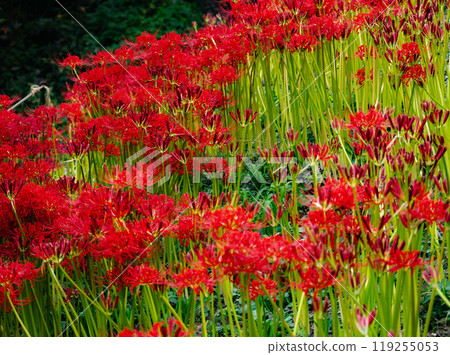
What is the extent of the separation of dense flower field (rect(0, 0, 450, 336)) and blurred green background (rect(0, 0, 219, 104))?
6.24 meters

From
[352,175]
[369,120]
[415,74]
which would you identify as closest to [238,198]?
[369,120]

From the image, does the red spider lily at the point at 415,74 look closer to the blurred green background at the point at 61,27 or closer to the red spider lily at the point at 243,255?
the red spider lily at the point at 243,255

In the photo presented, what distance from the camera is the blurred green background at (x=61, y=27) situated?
9.32m

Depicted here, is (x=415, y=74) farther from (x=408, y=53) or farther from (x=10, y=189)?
(x=10, y=189)

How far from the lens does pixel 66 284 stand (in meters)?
2.73

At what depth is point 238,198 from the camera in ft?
7.76

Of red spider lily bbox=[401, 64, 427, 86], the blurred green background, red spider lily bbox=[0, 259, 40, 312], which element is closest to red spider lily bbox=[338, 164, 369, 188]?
red spider lily bbox=[0, 259, 40, 312]

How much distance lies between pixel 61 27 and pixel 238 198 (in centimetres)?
842

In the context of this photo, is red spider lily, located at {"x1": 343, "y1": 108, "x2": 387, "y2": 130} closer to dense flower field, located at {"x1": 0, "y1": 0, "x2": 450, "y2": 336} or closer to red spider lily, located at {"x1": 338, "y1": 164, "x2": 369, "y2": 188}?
dense flower field, located at {"x1": 0, "y1": 0, "x2": 450, "y2": 336}

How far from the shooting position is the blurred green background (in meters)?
9.32

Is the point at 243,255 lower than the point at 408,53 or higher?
lower

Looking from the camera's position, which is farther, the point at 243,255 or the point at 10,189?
the point at 10,189

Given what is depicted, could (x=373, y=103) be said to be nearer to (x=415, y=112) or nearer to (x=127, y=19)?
(x=415, y=112)

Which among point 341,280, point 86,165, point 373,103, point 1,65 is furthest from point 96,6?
point 341,280
